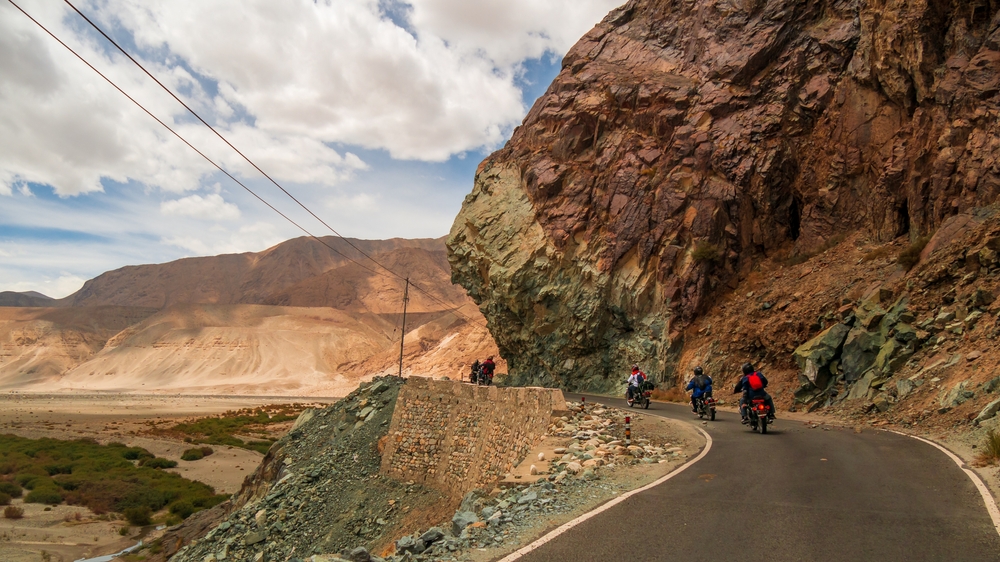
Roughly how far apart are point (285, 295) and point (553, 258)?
118 meters

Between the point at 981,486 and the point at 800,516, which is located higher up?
the point at 981,486

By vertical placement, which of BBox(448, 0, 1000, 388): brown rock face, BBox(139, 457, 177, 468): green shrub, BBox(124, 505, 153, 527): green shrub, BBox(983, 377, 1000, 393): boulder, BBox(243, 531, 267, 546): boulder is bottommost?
BBox(124, 505, 153, 527): green shrub

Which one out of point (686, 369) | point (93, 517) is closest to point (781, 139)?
point (686, 369)

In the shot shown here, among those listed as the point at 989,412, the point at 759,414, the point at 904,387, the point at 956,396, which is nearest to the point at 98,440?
the point at 759,414

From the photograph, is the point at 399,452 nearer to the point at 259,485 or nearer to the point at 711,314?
the point at 259,485

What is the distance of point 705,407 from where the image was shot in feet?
54.1

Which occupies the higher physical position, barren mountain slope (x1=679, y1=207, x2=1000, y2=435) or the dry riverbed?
barren mountain slope (x1=679, y1=207, x2=1000, y2=435)

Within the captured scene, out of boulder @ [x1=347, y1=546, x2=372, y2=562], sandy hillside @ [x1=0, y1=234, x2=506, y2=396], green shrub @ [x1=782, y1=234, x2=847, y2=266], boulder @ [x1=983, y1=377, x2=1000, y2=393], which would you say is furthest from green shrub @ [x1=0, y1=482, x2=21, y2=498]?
green shrub @ [x1=782, y1=234, x2=847, y2=266]

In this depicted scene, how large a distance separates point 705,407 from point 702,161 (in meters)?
18.7

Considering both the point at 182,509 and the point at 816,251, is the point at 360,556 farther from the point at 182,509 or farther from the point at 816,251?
the point at 182,509

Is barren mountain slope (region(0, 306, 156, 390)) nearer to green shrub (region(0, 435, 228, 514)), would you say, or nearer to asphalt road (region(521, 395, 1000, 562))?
green shrub (region(0, 435, 228, 514))

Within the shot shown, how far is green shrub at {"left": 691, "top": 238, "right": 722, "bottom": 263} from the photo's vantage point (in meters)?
29.6

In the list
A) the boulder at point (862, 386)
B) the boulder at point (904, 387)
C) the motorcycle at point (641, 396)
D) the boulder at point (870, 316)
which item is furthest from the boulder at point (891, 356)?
the motorcycle at point (641, 396)

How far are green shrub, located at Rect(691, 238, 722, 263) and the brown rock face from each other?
109 millimetres
